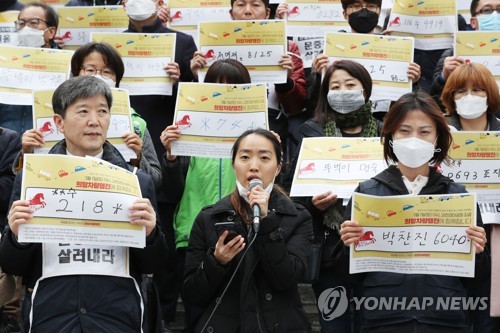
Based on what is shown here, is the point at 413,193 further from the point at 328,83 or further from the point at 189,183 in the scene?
the point at 189,183

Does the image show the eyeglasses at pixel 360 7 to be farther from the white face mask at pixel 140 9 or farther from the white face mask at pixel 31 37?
the white face mask at pixel 31 37

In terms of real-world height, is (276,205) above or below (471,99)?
below

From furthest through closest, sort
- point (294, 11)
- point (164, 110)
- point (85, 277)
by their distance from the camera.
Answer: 1. point (294, 11)
2. point (164, 110)
3. point (85, 277)

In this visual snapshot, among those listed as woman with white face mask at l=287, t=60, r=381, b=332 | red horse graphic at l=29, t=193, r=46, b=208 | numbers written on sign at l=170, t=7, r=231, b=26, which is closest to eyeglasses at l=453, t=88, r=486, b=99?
woman with white face mask at l=287, t=60, r=381, b=332

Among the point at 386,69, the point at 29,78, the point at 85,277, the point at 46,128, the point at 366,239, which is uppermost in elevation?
the point at 386,69

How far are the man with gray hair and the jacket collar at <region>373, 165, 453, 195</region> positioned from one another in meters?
1.47

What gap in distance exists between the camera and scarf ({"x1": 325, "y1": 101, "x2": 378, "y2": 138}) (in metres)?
8.00

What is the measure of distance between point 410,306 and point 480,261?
51 cm

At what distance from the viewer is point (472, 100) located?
7918 millimetres

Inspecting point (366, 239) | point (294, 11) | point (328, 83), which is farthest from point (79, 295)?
point (294, 11)

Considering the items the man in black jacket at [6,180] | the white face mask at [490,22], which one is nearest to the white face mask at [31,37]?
the man in black jacket at [6,180]

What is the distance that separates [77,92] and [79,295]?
1295mm

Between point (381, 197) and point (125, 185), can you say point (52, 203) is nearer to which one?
point (125, 185)

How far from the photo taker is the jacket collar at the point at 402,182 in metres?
6.47
